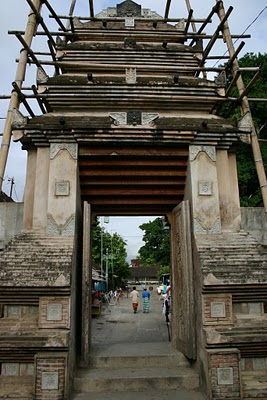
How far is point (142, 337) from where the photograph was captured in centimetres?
1123

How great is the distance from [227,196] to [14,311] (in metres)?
4.79

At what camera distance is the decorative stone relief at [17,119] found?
7.98m

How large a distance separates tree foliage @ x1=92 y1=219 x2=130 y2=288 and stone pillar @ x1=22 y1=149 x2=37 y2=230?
1218 inches

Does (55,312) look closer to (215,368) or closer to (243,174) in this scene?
(215,368)

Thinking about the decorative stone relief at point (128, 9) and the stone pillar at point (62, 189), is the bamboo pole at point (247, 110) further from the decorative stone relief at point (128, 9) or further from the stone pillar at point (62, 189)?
the stone pillar at point (62, 189)

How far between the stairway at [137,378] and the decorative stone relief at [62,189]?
3369mm

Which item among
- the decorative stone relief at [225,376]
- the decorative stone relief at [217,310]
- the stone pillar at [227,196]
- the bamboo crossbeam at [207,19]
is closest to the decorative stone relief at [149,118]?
the stone pillar at [227,196]

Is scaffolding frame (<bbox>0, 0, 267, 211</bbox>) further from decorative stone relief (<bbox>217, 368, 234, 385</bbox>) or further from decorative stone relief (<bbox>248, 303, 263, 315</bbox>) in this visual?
decorative stone relief (<bbox>217, 368, 234, 385</bbox>)

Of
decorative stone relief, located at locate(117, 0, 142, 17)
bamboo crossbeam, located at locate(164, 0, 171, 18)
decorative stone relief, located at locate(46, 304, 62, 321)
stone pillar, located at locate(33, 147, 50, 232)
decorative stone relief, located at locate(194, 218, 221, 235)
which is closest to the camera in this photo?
decorative stone relief, located at locate(46, 304, 62, 321)

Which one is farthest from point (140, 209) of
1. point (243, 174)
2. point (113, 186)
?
point (243, 174)

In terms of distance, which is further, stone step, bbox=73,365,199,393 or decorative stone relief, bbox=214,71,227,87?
decorative stone relief, bbox=214,71,227,87

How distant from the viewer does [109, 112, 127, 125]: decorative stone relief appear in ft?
26.8

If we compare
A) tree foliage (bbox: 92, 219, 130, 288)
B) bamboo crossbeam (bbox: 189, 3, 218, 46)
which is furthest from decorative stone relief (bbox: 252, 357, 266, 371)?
tree foliage (bbox: 92, 219, 130, 288)

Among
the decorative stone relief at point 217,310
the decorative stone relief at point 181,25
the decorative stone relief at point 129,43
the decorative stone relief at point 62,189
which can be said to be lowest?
the decorative stone relief at point 217,310
